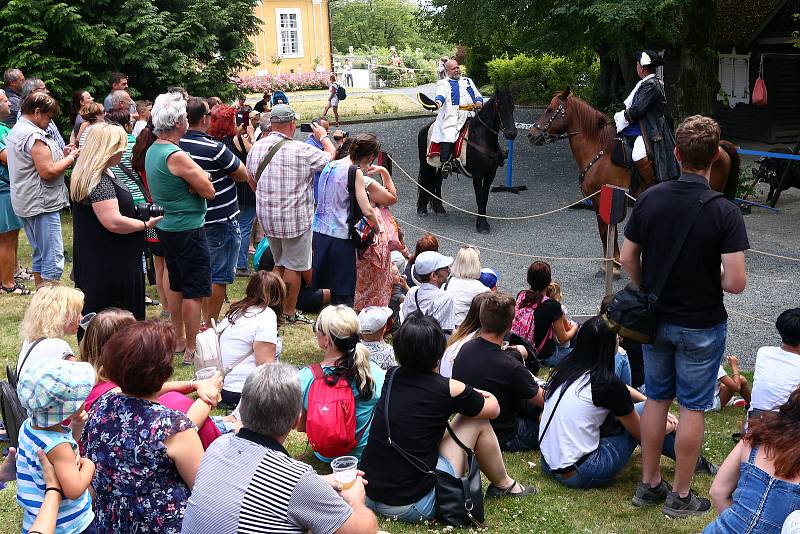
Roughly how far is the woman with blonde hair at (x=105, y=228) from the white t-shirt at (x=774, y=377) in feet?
12.8

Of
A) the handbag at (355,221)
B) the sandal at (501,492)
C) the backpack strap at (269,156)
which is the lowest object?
the sandal at (501,492)

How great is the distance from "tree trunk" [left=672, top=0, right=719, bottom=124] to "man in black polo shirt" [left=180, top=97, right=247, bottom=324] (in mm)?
9881

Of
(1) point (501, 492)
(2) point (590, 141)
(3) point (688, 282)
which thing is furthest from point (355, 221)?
(2) point (590, 141)

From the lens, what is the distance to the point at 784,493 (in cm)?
309

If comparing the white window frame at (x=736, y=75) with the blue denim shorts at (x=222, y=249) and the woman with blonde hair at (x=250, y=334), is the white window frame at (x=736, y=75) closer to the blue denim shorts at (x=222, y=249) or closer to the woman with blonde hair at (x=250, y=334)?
the blue denim shorts at (x=222, y=249)

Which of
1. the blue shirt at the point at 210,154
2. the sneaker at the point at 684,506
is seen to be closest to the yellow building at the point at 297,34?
the blue shirt at the point at 210,154

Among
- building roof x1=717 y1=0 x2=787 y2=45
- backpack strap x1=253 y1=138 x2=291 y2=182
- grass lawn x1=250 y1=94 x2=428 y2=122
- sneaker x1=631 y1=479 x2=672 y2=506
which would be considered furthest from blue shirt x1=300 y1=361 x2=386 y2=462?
grass lawn x1=250 y1=94 x2=428 y2=122

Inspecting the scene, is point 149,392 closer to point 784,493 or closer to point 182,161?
point 784,493

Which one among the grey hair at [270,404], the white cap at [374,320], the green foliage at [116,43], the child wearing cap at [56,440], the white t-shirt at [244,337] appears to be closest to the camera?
the grey hair at [270,404]

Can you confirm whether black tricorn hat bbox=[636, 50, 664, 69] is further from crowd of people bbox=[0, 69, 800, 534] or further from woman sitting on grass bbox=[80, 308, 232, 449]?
woman sitting on grass bbox=[80, 308, 232, 449]

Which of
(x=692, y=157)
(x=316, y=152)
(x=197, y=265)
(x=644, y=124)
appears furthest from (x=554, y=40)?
(x=692, y=157)

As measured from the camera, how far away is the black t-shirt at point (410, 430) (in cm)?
425

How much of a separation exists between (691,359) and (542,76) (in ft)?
90.5

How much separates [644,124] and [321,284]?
15.8 ft
